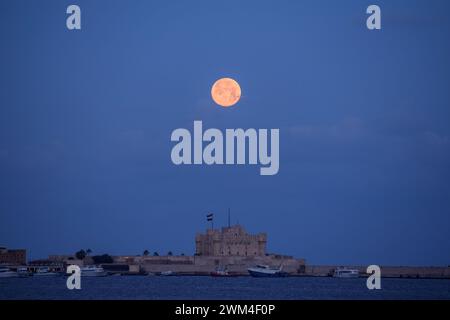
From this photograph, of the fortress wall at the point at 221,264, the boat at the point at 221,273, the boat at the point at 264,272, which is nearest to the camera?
the boat at the point at 264,272

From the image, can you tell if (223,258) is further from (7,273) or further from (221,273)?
(7,273)

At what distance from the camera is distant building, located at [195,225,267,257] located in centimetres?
11131

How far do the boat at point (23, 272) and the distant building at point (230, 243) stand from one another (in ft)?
67.4

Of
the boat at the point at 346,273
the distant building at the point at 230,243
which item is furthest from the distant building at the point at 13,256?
the boat at the point at 346,273

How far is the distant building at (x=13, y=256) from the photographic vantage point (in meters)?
109

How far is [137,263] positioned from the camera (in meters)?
112

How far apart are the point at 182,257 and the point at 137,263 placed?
5211 mm

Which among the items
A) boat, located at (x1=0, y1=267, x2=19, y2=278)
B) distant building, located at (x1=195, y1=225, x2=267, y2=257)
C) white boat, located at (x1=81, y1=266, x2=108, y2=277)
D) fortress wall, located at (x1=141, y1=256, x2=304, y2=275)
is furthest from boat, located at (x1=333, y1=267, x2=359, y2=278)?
boat, located at (x1=0, y1=267, x2=19, y2=278)

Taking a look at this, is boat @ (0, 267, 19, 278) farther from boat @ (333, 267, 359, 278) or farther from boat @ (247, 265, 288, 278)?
boat @ (333, 267, 359, 278)

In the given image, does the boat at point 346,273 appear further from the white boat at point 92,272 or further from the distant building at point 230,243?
the white boat at point 92,272
